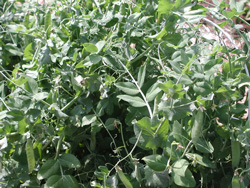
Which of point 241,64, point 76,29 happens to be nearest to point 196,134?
point 241,64

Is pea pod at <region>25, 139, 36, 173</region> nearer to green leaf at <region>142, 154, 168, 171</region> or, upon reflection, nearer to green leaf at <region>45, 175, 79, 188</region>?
green leaf at <region>45, 175, 79, 188</region>

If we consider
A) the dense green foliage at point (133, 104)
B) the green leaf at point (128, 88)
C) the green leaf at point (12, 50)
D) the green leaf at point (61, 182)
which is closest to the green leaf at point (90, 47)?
the dense green foliage at point (133, 104)

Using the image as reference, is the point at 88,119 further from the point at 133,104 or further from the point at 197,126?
the point at 197,126

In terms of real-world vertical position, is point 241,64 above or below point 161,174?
above

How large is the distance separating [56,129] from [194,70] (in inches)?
17.6

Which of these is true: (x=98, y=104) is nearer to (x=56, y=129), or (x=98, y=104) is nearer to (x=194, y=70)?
(x=56, y=129)

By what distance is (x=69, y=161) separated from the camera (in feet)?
3.54

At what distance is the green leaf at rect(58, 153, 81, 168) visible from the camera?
1066 millimetres

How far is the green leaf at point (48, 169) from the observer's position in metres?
1.05

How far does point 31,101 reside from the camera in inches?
42.7

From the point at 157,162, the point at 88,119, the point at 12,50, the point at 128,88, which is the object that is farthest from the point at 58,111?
the point at 12,50

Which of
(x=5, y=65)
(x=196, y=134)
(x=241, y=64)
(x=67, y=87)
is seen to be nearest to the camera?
(x=196, y=134)

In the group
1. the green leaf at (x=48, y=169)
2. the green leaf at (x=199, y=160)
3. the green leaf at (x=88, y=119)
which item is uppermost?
the green leaf at (x=88, y=119)

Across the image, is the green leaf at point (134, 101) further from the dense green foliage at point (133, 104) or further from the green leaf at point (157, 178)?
the green leaf at point (157, 178)
